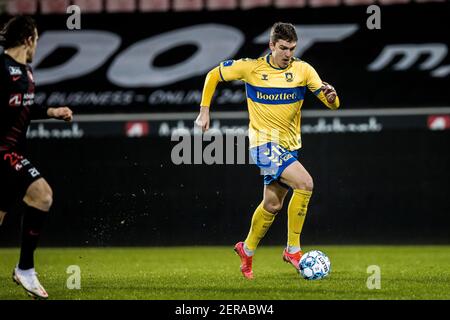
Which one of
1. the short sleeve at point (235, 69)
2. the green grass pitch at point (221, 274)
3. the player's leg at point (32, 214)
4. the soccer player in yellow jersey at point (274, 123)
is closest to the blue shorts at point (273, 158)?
the soccer player in yellow jersey at point (274, 123)

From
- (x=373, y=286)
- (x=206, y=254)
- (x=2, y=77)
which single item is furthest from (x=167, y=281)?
(x=206, y=254)

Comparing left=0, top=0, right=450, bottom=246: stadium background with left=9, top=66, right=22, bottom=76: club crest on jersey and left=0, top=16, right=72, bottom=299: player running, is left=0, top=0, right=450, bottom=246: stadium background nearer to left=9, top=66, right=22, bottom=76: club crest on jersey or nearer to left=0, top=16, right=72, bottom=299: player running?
left=0, top=16, right=72, bottom=299: player running

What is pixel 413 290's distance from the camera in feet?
21.0

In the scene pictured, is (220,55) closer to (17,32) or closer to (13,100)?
(17,32)

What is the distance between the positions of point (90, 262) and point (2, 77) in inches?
164

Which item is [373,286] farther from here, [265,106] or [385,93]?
[385,93]

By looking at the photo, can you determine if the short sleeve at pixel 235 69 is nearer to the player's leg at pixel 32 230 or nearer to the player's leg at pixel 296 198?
the player's leg at pixel 296 198

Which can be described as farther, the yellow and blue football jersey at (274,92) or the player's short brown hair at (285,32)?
the yellow and blue football jersey at (274,92)

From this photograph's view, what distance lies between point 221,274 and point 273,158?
121 cm

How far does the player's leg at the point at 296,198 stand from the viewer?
290 inches

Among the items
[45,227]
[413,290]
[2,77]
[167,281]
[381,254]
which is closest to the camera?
[2,77]

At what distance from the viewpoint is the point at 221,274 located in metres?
7.86

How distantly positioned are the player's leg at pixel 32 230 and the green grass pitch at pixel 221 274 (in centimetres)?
22

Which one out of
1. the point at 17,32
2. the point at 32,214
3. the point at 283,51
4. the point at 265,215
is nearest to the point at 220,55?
the point at 283,51
